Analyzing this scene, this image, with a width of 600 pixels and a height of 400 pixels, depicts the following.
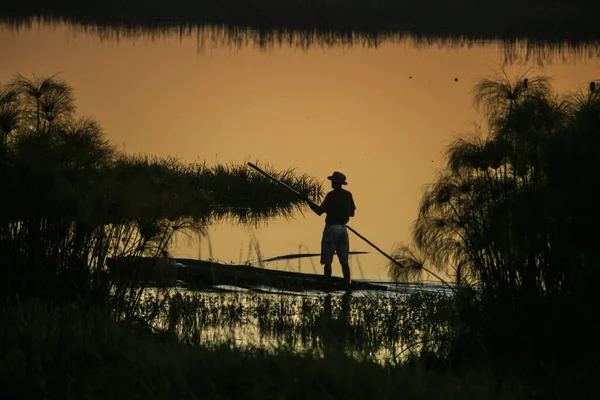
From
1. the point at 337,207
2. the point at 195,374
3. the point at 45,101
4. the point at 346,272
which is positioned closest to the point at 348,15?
the point at 337,207

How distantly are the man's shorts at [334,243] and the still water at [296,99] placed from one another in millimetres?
572

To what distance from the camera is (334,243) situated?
57.7 ft

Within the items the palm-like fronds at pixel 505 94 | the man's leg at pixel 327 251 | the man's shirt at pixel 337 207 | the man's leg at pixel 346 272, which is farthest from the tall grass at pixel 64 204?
the man's shirt at pixel 337 207

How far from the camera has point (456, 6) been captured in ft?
197

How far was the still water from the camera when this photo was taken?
868 inches

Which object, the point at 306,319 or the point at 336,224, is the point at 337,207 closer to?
the point at 336,224

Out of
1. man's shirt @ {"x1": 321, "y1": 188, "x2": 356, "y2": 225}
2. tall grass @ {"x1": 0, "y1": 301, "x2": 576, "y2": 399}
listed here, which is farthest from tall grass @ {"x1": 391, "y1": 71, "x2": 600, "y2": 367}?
man's shirt @ {"x1": 321, "y1": 188, "x2": 356, "y2": 225}

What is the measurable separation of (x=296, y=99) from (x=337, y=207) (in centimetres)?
2400

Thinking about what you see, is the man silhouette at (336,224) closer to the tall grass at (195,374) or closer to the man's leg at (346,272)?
the man's leg at (346,272)

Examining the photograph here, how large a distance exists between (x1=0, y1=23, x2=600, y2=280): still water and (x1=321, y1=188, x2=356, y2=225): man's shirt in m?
0.81

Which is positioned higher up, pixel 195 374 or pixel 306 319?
pixel 306 319

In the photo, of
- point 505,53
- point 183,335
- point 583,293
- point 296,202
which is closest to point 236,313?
point 183,335

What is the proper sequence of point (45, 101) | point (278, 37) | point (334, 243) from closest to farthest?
point (45, 101) → point (334, 243) → point (278, 37)

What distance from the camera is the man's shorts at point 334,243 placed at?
17.5 metres
